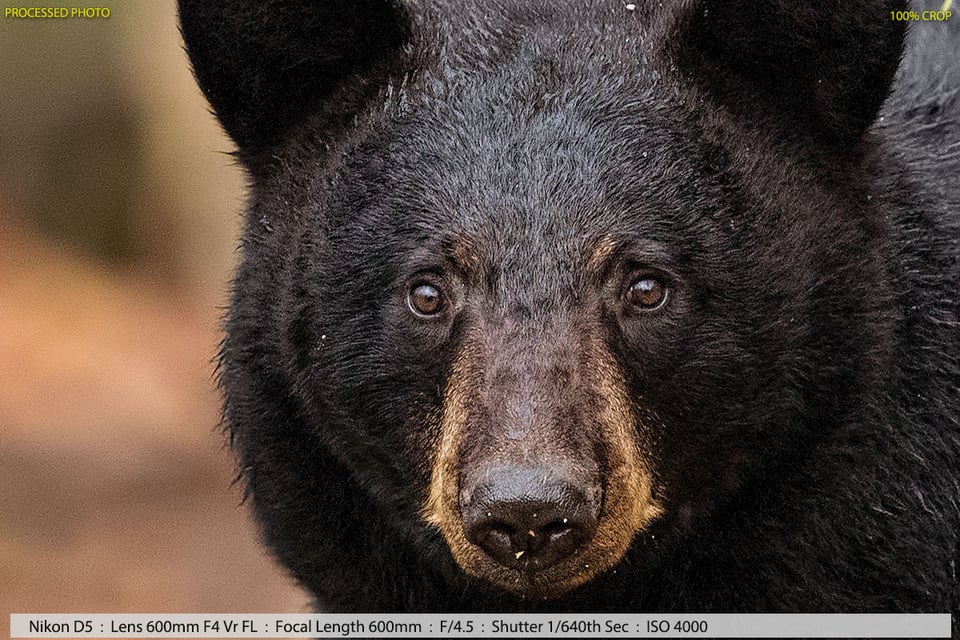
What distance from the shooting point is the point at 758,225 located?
4488 millimetres

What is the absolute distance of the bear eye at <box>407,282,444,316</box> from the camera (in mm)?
4469

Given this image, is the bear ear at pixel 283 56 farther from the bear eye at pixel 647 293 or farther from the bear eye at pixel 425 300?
the bear eye at pixel 647 293

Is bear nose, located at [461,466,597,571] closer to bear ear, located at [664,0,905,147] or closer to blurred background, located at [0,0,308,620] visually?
bear ear, located at [664,0,905,147]

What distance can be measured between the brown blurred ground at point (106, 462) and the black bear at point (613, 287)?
4.51 m

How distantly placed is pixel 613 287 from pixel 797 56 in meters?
0.97

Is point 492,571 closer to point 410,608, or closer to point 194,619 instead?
point 410,608

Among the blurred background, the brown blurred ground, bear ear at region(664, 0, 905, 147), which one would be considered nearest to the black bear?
bear ear at region(664, 0, 905, 147)

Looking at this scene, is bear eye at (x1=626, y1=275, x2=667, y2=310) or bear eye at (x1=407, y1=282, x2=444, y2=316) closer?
bear eye at (x1=626, y1=275, x2=667, y2=310)

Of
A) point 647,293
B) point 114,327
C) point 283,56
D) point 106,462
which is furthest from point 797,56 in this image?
point 114,327

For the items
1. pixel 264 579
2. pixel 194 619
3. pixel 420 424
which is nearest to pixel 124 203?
pixel 264 579

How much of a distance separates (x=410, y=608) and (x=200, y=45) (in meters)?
2.10

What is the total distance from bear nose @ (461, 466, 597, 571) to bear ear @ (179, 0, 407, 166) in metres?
1.56

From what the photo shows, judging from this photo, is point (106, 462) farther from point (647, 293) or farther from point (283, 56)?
point (647, 293)

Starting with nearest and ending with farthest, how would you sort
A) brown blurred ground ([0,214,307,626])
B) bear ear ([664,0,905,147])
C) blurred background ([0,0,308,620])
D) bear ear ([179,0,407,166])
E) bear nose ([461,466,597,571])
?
bear nose ([461,466,597,571])
bear ear ([664,0,905,147])
bear ear ([179,0,407,166])
brown blurred ground ([0,214,307,626])
blurred background ([0,0,308,620])
